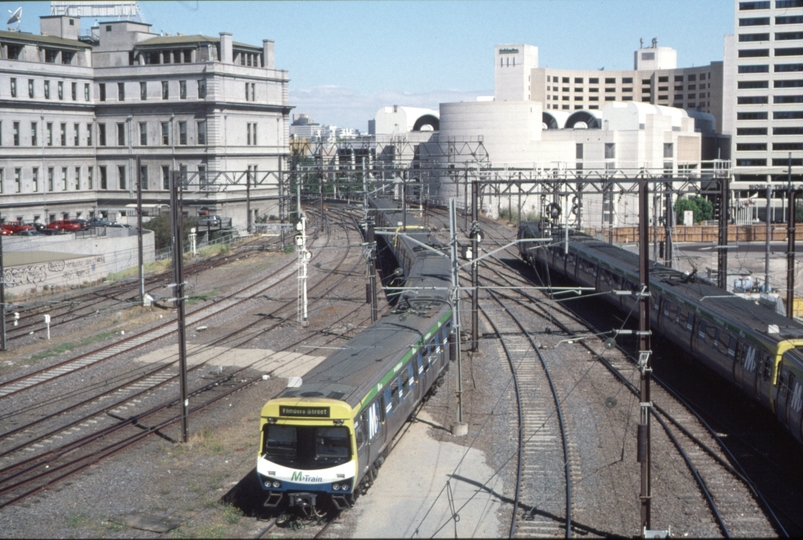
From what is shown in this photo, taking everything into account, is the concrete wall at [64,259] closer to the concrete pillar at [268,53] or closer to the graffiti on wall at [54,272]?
the graffiti on wall at [54,272]

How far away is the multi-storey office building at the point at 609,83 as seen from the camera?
122 m

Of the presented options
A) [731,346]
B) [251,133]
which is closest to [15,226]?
[251,133]

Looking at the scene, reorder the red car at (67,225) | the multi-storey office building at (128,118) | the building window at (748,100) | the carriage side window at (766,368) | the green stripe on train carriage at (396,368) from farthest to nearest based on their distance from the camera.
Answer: the building window at (748,100), the multi-storey office building at (128,118), the red car at (67,225), the carriage side window at (766,368), the green stripe on train carriage at (396,368)

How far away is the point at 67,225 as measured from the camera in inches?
2079

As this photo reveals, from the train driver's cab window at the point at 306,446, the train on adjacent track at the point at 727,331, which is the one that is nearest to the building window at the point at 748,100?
the train on adjacent track at the point at 727,331

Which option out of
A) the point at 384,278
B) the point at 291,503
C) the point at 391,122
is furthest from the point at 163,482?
the point at 391,122

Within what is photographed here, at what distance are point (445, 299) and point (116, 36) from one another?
44887 millimetres

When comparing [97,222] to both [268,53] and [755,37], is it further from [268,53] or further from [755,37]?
[755,37]

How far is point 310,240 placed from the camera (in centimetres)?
4959

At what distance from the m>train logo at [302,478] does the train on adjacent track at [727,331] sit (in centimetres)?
727

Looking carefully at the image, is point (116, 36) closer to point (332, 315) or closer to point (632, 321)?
point (332, 315)

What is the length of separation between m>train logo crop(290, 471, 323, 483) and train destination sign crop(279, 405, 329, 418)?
2.90ft

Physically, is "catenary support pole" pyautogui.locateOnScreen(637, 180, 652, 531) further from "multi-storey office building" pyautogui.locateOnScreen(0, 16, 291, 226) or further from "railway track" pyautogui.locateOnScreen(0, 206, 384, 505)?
"multi-storey office building" pyautogui.locateOnScreen(0, 16, 291, 226)

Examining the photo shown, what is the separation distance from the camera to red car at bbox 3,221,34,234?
4891 centimetres
